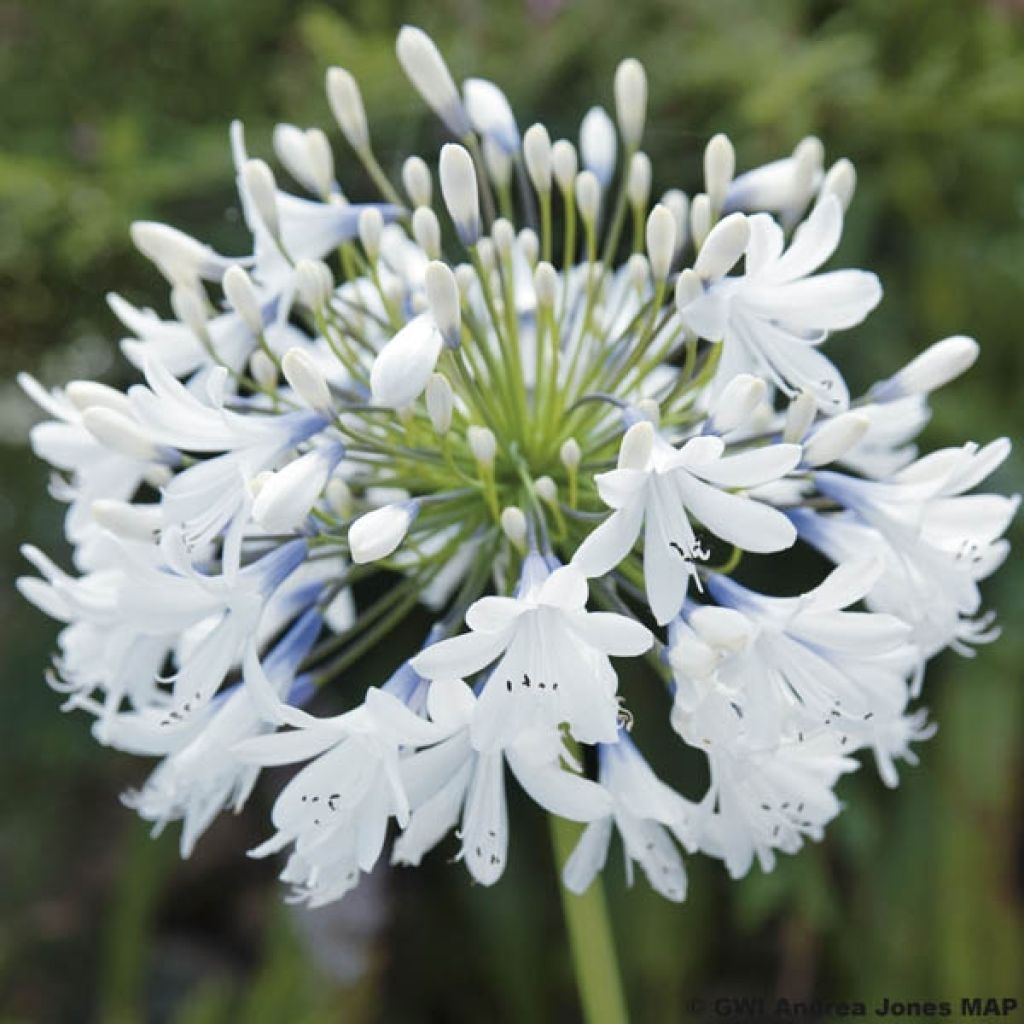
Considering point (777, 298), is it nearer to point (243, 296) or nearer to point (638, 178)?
point (638, 178)

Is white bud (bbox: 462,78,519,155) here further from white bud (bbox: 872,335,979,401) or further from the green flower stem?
the green flower stem

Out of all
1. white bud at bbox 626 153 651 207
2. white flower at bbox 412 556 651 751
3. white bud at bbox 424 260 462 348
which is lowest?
white flower at bbox 412 556 651 751

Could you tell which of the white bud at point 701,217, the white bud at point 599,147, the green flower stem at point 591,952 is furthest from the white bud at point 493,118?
the green flower stem at point 591,952

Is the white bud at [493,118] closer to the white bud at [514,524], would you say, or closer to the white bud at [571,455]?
the white bud at [571,455]

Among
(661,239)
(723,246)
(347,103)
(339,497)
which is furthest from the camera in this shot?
(347,103)

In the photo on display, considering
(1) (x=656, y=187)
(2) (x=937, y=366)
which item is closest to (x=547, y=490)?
(2) (x=937, y=366)

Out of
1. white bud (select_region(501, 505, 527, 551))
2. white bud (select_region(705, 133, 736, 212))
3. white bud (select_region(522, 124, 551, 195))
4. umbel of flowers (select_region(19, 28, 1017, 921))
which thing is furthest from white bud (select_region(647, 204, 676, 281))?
white bud (select_region(501, 505, 527, 551))
